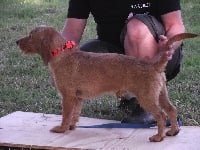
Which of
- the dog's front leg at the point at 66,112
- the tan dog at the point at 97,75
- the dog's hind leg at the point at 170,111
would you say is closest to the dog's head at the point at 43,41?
the tan dog at the point at 97,75

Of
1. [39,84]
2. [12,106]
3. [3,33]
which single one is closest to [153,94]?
[12,106]

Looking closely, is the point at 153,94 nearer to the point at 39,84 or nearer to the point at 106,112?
the point at 106,112

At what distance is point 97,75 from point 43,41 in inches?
19.2

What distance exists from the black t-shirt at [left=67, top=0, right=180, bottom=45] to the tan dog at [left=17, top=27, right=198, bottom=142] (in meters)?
0.92

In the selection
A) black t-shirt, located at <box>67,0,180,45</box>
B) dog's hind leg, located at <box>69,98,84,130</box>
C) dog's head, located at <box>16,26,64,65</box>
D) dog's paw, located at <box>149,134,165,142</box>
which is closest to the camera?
dog's paw, located at <box>149,134,165,142</box>

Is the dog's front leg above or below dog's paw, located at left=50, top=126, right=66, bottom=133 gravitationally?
above

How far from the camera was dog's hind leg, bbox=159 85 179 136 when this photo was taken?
13.0 feet

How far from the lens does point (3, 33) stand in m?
9.23

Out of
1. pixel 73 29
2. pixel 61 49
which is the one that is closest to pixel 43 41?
pixel 61 49

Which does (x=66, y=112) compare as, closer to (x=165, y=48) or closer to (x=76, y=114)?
(x=76, y=114)

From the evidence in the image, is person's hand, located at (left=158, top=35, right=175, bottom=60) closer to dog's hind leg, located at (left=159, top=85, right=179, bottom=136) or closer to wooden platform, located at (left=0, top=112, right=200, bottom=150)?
dog's hind leg, located at (left=159, top=85, right=179, bottom=136)

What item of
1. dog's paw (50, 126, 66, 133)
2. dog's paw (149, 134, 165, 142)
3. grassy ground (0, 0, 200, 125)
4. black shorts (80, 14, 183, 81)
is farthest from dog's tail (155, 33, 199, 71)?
grassy ground (0, 0, 200, 125)

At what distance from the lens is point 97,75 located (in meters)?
3.91

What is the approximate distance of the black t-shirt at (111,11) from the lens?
470cm
